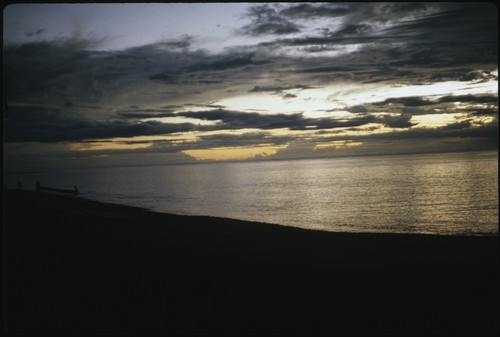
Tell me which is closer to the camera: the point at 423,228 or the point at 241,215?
the point at 423,228

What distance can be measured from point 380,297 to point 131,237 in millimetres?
10135

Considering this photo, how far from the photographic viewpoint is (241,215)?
3791cm

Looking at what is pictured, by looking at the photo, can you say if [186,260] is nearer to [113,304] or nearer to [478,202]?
[113,304]

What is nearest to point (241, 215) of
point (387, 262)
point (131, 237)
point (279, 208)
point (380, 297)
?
point (279, 208)

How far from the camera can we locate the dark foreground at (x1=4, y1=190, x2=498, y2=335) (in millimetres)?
Answer: 7344

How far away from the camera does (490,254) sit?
46.3 feet

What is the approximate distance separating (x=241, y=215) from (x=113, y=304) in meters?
30.0

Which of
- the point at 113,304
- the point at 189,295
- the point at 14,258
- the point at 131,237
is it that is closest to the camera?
the point at 113,304

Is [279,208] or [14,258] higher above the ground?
[14,258]

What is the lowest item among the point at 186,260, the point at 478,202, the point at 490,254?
the point at 478,202

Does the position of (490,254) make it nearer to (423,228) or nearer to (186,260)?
(186,260)

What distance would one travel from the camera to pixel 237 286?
374 inches

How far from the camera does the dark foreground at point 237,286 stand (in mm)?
7344

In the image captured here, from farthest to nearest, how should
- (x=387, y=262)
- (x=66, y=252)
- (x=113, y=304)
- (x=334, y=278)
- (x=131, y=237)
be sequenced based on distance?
(x=131, y=237), (x=387, y=262), (x=66, y=252), (x=334, y=278), (x=113, y=304)
